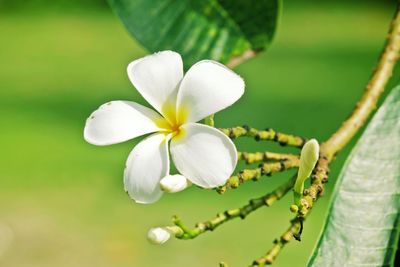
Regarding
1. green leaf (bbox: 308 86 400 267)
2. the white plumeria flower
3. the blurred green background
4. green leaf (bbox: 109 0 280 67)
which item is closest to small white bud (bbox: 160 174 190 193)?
the white plumeria flower

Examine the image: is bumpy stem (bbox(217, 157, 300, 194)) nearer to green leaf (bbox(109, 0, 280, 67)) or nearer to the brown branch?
the brown branch

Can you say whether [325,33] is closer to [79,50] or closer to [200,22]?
[79,50]

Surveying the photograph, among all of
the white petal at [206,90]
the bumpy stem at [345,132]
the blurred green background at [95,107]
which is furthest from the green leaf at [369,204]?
the blurred green background at [95,107]

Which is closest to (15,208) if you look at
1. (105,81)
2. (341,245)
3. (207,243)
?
(207,243)

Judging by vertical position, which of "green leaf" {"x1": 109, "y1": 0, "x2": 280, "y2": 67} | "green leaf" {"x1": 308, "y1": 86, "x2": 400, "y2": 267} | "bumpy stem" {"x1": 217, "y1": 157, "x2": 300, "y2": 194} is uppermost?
"green leaf" {"x1": 109, "y1": 0, "x2": 280, "y2": 67}

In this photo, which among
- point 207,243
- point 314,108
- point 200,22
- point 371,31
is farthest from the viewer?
point 371,31

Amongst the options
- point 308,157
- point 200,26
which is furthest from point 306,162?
point 200,26

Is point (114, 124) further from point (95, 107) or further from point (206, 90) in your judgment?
point (95, 107)

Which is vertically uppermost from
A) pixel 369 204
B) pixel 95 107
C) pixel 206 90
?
pixel 95 107
